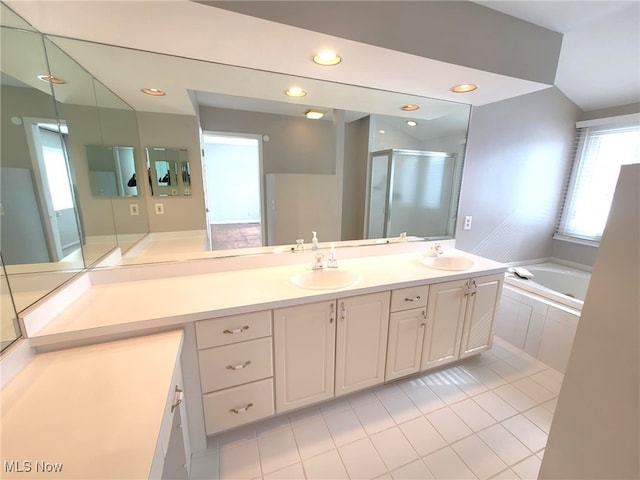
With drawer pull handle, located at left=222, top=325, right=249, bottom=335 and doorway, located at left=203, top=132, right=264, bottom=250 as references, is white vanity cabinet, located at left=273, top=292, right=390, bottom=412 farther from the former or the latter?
doorway, located at left=203, top=132, right=264, bottom=250

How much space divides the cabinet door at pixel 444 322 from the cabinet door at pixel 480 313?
0.21 feet

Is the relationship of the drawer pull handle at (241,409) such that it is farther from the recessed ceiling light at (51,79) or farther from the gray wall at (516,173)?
the gray wall at (516,173)

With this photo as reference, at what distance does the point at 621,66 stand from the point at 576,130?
35.7 inches

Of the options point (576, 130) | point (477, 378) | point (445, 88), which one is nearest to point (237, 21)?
point (445, 88)

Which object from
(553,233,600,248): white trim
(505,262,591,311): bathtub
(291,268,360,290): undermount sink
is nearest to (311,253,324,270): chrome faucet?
(291,268,360,290): undermount sink

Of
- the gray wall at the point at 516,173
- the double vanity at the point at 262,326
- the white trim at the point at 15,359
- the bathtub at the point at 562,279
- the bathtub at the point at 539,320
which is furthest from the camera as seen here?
the bathtub at the point at 562,279

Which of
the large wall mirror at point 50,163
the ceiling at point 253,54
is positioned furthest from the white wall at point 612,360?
the large wall mirror at point 50,163

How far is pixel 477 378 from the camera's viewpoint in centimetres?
194

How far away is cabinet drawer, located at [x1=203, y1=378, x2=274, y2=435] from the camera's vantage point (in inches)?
51.6

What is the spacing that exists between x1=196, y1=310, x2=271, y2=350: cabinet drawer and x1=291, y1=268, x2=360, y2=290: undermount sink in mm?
370

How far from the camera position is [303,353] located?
1429mm

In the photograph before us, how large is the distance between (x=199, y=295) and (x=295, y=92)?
54.3 inches

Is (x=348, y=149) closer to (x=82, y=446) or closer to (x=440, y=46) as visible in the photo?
(x=440, y=46)

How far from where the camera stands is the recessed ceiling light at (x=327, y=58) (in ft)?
4.14
